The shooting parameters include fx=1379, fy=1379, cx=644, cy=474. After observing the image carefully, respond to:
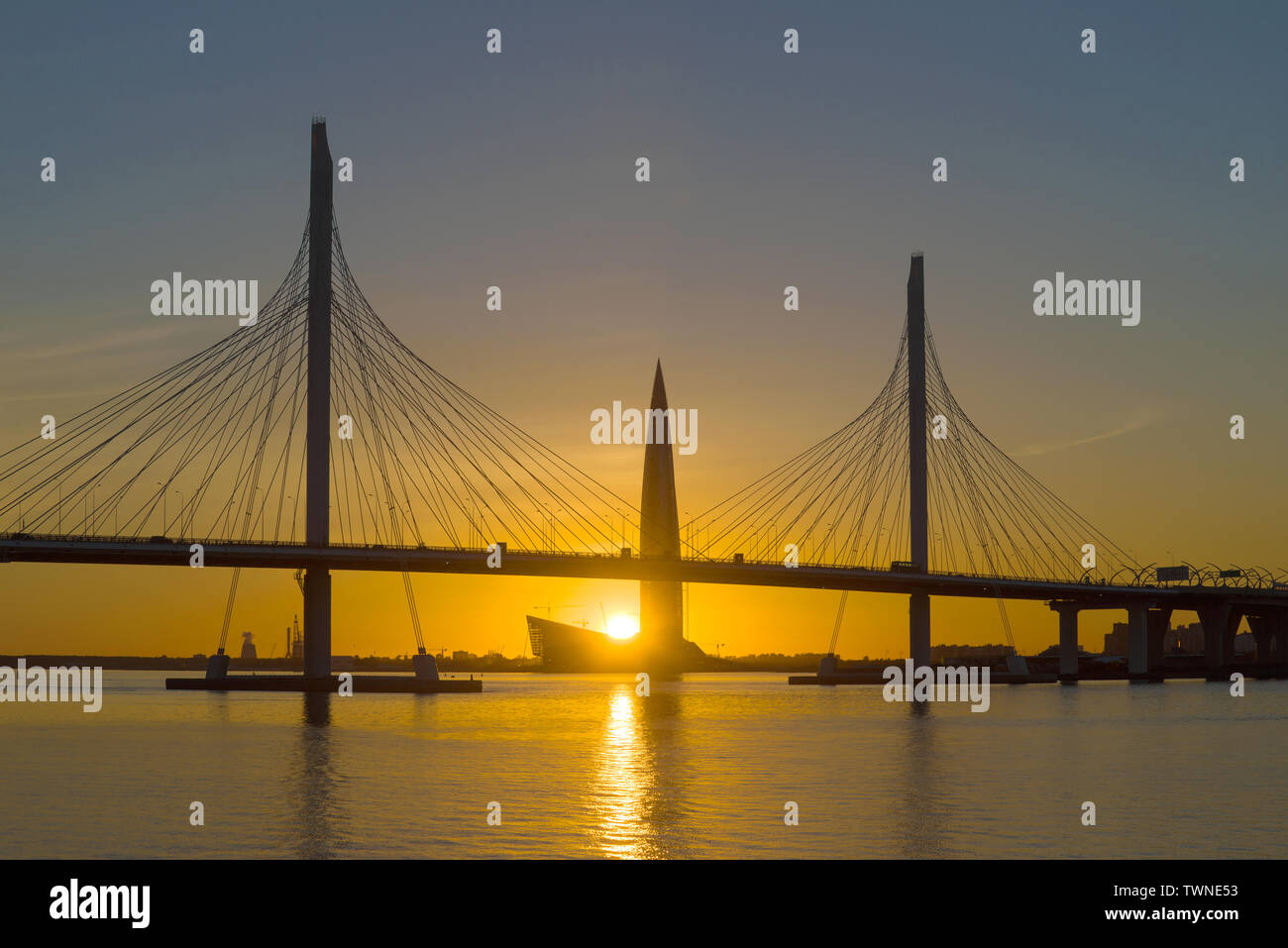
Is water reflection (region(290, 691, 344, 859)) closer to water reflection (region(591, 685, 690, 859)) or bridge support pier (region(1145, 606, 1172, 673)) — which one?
water reflection (region(591, 685, 690, 859))

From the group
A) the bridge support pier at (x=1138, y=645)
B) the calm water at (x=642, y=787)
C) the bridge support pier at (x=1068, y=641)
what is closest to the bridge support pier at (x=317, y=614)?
the calm water at (x=642, y=787)

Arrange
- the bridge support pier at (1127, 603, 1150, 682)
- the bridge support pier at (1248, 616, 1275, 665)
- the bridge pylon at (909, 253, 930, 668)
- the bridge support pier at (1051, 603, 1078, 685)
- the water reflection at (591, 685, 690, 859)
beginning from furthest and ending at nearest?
the bridge support pier at (1248, 616, 1275, 665) → the bridge support pier at (1127, 603, 1150, 682) → the bridge support pier at (1051, 603, 1078, 685) → the bridge pylon at (909, 253, 930, 668) → the water reflection at (591, 685, 690, 859)

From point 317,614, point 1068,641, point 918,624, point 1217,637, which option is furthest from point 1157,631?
point 317,614

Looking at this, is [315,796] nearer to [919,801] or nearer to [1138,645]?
[919,801]

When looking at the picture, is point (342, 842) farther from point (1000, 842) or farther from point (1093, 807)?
point (1093, 807)

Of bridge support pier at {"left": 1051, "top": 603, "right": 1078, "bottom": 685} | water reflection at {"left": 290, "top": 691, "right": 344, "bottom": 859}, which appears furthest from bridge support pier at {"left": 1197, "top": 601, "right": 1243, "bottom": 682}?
water reflection at {"left": 290, "top": 691, "right": 344, "bottom": 859}
